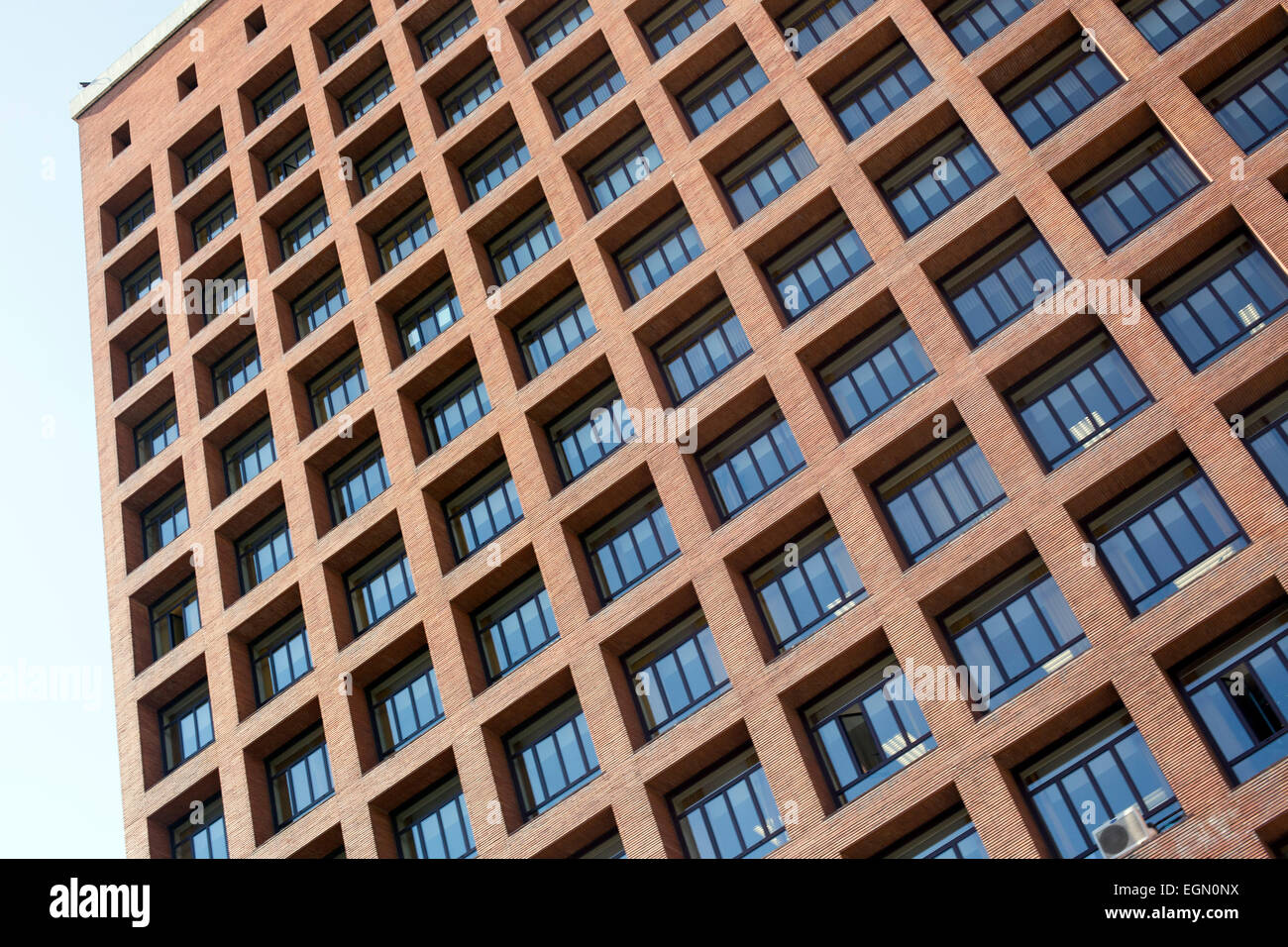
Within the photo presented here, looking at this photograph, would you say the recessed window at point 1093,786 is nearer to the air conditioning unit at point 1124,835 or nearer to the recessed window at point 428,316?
the air conditioning unit at point 1124,835

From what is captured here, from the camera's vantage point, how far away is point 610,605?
29422mm

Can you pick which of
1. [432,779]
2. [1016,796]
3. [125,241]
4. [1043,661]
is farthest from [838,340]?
[125,241]

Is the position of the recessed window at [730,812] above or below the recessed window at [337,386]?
below

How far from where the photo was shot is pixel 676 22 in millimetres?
37219

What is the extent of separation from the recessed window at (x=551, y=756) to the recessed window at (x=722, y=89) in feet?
48.2

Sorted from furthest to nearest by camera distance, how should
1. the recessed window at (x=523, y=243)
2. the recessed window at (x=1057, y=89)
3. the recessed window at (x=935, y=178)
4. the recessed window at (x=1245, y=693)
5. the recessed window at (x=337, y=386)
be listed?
1. the recessed window at (x=337, y=386)
2. the recessed window at (x=523, y=243)
3. the recessed window at (x=935, y=178)
4. the recessed window at (x=1057, y=89)
5. the recessed window at (x=1245, y=693)

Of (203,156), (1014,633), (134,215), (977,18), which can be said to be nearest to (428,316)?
(203,156)

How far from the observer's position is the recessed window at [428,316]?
36469 millimetres

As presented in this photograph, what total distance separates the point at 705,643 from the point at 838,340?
22.6 ft

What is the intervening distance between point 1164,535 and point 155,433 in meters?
29.2

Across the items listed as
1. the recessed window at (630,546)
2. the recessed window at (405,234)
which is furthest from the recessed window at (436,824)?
the recessed window at (405,234)

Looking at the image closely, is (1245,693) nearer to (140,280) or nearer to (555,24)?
(555,24)

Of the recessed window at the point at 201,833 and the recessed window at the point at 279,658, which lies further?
the recessed window at the point at 279,658

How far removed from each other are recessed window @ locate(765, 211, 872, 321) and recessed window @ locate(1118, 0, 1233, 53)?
7.26 m
